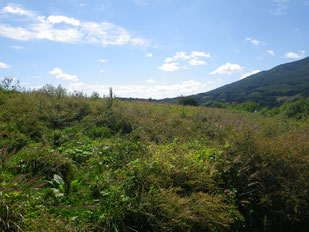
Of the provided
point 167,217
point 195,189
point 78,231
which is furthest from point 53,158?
point 195,189

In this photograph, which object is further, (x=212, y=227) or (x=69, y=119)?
(x=69, y=119)

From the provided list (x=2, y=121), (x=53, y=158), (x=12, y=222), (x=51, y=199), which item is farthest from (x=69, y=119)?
(x=12, y=222)

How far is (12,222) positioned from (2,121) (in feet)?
14.9

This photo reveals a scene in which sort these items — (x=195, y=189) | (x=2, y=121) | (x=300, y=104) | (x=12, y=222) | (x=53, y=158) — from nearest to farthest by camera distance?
(x=12, y=222) < (x=195, y=189) < (x=53, y=158) < (x=2, y=121) < (x=300, y=104)

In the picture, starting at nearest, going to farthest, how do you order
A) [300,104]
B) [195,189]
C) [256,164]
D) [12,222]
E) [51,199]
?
[12,222] → [51,199] → [195,189] → [256,164] → [300,104]

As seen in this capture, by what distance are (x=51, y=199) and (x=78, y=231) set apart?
858 mm

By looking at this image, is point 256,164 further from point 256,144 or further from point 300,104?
point 300,104

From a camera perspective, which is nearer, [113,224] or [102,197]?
[113,224]

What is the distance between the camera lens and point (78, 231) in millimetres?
2246

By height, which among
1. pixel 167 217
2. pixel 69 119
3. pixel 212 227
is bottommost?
pixel 212 227

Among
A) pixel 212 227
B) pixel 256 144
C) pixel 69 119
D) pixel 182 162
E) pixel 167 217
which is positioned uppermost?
pixel 69 119

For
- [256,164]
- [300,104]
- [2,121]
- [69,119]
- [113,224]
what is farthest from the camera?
[300,104]

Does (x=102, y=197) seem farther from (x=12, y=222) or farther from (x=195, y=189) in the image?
(x=195, y=189)

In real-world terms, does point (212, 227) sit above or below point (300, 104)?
below
